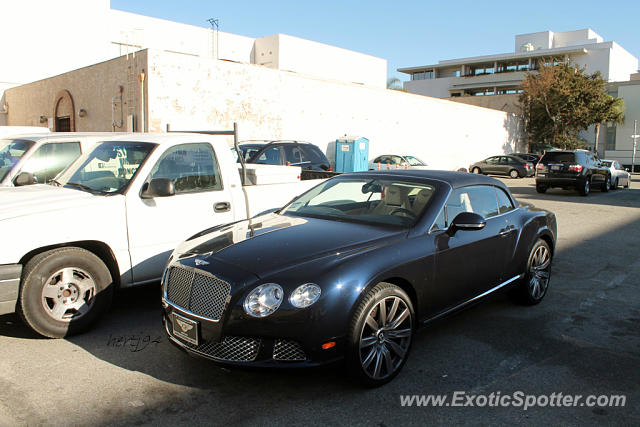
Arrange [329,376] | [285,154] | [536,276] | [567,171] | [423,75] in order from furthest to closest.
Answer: [423,75] → [567,171] → [285,154] → [536,276] → [329,376]

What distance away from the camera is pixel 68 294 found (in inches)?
179

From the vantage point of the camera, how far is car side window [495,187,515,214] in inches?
212

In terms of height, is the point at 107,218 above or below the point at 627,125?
below

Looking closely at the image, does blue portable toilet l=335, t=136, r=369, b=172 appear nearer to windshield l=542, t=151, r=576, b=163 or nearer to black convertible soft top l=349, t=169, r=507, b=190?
windshield l=542, t=151, r=576, b=163

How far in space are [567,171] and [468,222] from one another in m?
17.9

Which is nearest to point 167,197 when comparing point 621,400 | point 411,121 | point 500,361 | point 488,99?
point 500,361

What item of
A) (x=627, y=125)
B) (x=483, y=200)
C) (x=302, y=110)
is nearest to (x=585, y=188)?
(x=302, y=110)

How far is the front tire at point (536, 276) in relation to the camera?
5.54 meters

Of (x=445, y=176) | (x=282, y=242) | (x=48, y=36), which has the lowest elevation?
(x=282, y=242)

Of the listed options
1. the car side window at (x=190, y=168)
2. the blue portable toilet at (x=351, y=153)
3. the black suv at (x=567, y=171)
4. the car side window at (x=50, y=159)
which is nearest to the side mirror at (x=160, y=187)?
the car side window at (x=190, y=168)

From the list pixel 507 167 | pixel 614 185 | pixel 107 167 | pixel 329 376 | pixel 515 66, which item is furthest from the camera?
pixel 515 66

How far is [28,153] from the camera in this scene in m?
6.75

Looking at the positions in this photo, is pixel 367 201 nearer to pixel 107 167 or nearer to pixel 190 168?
pixel 190 168

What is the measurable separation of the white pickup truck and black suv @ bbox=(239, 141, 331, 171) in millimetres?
7454
